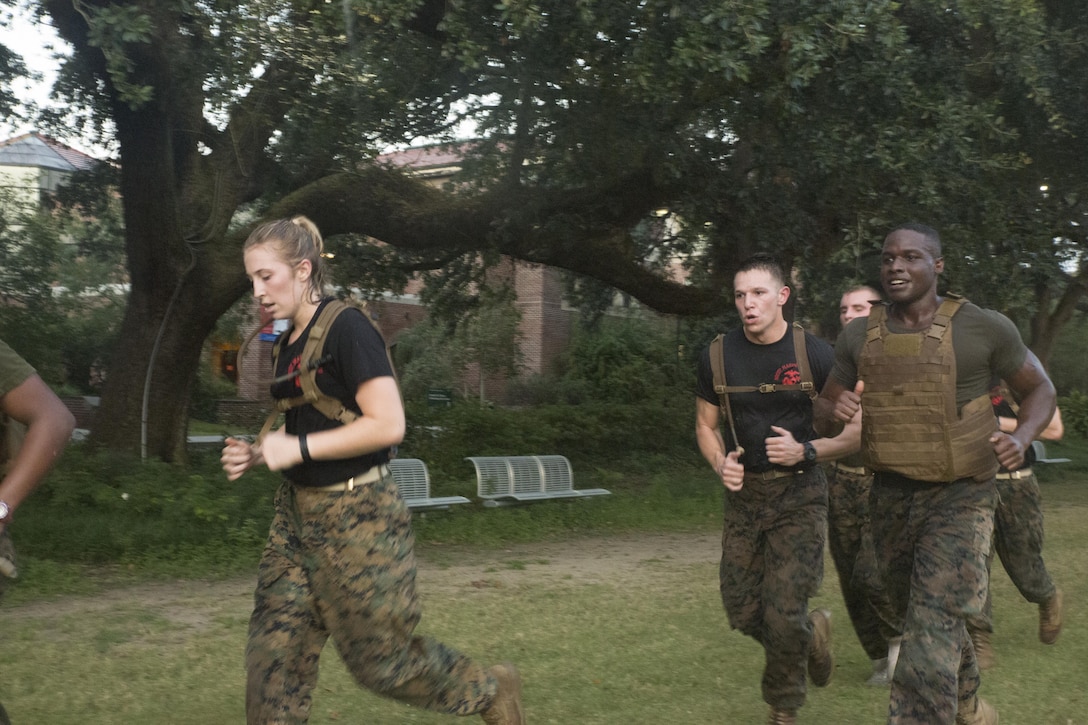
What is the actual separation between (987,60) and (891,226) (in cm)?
190

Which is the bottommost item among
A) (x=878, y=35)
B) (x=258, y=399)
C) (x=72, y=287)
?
(x=258, y=399)

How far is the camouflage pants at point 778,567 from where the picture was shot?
5.29m

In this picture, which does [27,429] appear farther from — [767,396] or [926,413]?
[926,413]

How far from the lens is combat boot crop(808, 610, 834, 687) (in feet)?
19.1

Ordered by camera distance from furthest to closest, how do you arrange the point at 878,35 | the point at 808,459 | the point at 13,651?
the point at 878,35 < the point at 13,651 < the point at 808,459

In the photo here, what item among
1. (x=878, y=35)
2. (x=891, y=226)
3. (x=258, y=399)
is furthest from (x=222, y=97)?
(x=258, y=399)

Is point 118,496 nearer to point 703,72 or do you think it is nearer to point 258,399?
point 703,72

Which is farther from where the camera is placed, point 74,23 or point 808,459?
point 74,23

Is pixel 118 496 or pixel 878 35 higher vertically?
pixel 878 35

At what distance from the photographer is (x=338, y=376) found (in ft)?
13.1

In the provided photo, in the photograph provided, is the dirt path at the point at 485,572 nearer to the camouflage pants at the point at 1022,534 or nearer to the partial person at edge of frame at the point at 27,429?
the camouflage pants at the point at 1022,534

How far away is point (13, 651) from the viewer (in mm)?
7234

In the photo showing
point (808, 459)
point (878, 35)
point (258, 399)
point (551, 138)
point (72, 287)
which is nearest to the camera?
point (808, 459)

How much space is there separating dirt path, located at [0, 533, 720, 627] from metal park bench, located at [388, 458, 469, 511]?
115 centimetres
